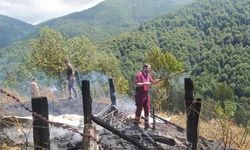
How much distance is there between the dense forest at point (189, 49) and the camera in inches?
1912

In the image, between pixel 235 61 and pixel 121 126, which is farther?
pixel 235 61

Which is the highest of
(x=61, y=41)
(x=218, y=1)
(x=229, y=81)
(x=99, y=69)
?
(x=218, y=1)

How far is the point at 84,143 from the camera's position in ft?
18.4

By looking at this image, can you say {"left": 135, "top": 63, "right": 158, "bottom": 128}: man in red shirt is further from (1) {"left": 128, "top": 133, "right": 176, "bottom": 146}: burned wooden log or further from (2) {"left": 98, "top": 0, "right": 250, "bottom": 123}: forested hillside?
(2) {"left": 98, "top": 0, "right": 250, "bottom": 123}: forested hillside

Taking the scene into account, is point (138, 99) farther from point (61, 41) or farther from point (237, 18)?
point (237, 18)

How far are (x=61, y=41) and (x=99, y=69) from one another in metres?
12.9

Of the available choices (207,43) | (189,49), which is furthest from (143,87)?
(207,43)

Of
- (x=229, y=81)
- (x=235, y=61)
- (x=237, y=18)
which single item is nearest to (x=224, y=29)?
(x=237, y=18)

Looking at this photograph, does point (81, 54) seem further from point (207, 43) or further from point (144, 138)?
point (207, 43)

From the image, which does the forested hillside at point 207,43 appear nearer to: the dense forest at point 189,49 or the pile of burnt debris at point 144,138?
the dense forest at point 189,49

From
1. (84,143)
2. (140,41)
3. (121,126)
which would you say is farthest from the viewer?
(140,41)

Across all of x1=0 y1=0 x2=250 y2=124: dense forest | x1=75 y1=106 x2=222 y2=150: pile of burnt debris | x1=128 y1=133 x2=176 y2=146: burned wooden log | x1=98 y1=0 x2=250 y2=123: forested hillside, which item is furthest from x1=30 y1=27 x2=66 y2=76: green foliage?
x1=128 y1=133 x2=176 y2=146: burned wooden log

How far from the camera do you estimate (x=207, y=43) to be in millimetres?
139375

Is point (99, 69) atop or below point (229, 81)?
atop
